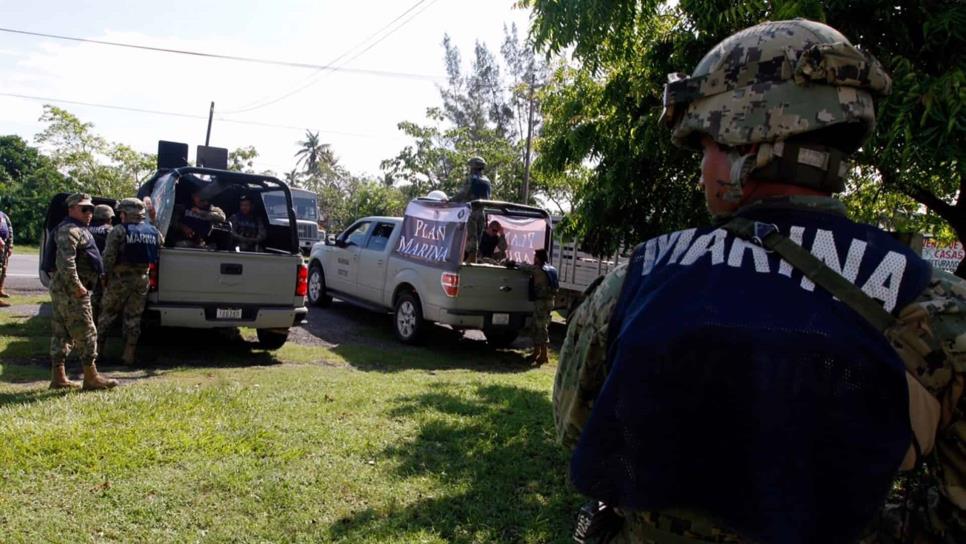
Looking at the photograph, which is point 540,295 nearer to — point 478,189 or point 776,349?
point 478,189

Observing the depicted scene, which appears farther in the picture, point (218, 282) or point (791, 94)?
point (218, 282)

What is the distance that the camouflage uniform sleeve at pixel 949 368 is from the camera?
1.28 m

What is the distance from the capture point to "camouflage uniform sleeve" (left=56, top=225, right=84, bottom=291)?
561cm

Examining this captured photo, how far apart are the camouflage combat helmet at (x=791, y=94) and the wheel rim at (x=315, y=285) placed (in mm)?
10563

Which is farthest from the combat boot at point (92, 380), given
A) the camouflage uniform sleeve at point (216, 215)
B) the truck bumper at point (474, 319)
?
the truck bumper at point (474, 319)

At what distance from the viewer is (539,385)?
739 centimetres

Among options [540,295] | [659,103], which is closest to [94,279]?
[540,295]

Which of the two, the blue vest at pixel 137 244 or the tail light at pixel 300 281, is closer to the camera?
the blue vest at pixel 137 244

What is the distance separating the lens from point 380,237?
10.3 meters

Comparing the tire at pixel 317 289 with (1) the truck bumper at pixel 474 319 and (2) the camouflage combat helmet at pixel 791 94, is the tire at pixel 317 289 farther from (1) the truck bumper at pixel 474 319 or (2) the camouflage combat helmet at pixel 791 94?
(2) the camouflage combat helmet at pixel 791 94

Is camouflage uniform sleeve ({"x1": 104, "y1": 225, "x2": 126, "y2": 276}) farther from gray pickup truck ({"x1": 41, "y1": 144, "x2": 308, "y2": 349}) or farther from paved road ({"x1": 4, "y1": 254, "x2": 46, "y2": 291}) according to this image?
paved road ({"x1": 4, "y1": 254, "x2": 46, "y2": 291})

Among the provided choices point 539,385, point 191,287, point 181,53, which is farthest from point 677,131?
point 181,53

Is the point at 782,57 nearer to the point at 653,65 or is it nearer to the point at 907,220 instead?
the point at 653,65

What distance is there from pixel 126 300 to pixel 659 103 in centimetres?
531
